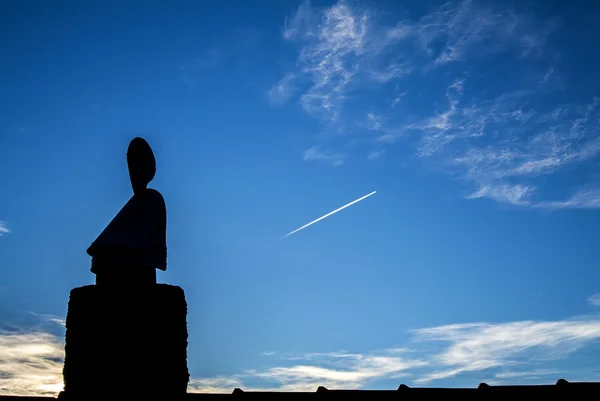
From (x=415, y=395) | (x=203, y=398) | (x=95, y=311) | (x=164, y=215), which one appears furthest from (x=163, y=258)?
(x=415, y=395)

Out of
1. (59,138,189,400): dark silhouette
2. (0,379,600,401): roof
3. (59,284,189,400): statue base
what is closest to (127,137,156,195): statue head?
(59,138,189,400): dark silhouette

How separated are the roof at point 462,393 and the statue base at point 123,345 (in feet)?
4.71

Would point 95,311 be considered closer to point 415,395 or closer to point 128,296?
point 128,296

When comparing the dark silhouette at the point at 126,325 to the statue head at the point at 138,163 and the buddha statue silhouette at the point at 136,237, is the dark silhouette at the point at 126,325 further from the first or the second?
the statue head at the point at 138,163

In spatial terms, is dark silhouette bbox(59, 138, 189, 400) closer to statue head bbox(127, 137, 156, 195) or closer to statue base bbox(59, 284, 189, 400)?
statue base bbox(59, 284, 189, 400)

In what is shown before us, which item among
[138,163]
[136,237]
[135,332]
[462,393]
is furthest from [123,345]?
[462,393]

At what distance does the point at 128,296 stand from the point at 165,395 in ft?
3.53

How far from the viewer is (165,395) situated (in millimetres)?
5613

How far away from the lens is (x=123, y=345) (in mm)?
5566

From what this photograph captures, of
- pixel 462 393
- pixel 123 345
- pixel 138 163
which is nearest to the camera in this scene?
pixel 123 345

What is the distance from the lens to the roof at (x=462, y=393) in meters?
6.16

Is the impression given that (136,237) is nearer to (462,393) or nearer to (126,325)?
(126,325)

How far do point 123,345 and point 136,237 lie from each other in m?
1.15

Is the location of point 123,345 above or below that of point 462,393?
above
